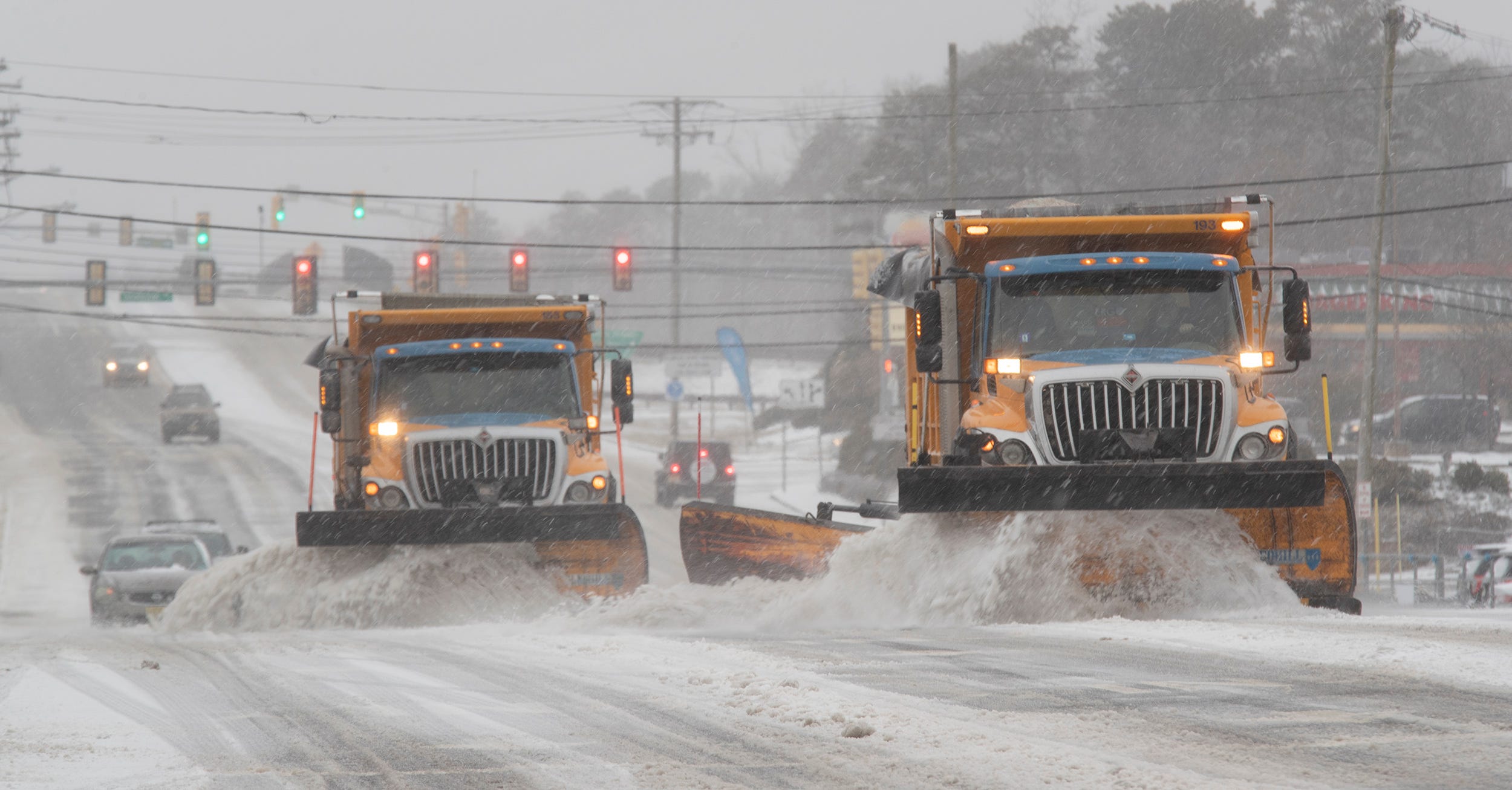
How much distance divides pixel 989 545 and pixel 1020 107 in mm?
54093

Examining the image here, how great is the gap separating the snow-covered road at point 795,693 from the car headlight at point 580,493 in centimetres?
115

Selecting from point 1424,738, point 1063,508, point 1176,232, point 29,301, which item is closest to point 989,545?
point 1063,508

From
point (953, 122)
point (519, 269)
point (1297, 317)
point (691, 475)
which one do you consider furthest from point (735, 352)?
point (1297, 317)

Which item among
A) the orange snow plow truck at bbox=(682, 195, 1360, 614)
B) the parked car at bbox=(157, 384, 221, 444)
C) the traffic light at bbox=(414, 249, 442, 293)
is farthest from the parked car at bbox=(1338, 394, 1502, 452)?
the orange snow plow truck at bbox=(682, 195, 1360, 614)

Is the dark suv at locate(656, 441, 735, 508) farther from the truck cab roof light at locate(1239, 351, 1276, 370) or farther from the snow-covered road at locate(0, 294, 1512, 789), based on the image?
the truck cab roof light at locate(1239, 351, 1276, 370)

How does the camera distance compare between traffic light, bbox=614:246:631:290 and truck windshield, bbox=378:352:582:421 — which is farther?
traffic light, bbox=614:246:631:290

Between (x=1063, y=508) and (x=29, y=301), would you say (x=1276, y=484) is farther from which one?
(x=29, y=301)

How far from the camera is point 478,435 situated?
46.4ft

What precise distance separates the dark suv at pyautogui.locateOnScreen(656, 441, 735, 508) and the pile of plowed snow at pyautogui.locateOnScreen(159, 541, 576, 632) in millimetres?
23137

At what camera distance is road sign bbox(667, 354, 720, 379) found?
4769 cm

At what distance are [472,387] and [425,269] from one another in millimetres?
23436

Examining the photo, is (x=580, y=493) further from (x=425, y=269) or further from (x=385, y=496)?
(x=425, y=269)

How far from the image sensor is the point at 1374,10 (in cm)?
6306

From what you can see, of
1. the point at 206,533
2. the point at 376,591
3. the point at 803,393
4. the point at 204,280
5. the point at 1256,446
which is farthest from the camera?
the point at 803,393
